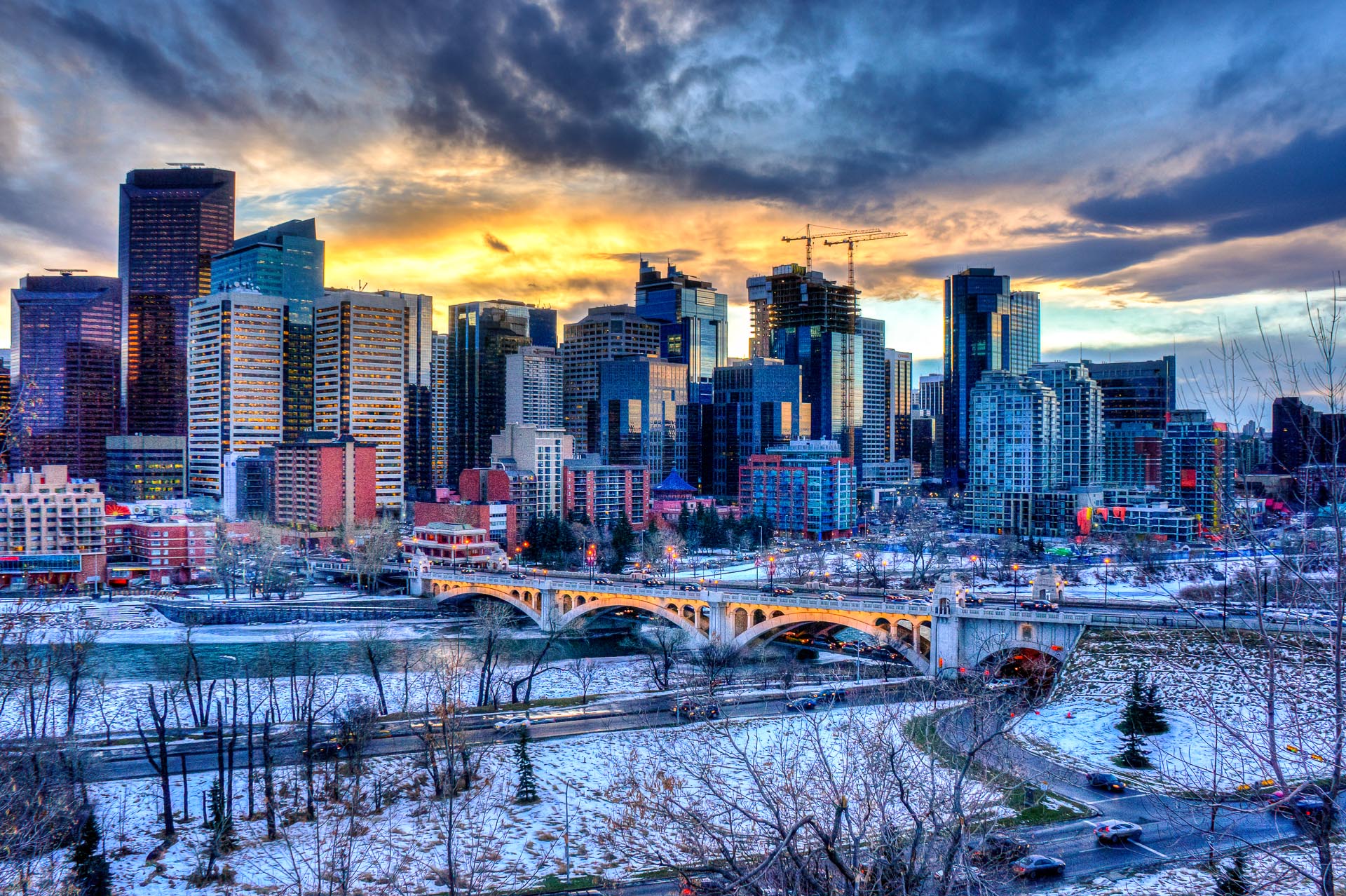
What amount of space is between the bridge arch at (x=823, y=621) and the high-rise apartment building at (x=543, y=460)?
5713 cm

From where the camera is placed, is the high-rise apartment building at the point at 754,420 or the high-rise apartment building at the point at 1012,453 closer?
the high-rise apartment building at the point at 1012,453

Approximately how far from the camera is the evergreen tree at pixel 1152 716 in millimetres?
36344

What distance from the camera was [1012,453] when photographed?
12269cm

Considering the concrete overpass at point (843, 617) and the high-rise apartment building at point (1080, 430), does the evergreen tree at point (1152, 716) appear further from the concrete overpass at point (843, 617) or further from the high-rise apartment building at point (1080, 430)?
the high-rise apartment building at point (1080, 430)

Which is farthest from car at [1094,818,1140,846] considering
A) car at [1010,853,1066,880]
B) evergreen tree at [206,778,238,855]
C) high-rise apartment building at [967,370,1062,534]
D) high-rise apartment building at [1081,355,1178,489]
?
high-rise apartment building at [1081,355,1178,489]

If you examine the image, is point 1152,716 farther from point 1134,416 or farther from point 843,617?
point 1134,416

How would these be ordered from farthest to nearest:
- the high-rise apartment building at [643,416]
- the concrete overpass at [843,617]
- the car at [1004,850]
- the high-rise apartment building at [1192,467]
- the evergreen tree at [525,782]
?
1. the high-rise apartment building at [643,416]
2. the high-rise apartment building at [1192,467]
3. the concrete overpass at [843,617]
4. the evergreen tree at [525,782]
5. the car at [1004,850]

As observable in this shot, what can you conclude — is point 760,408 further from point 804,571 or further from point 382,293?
point 804,571

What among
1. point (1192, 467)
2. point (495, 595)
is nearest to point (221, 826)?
point (495, 595)

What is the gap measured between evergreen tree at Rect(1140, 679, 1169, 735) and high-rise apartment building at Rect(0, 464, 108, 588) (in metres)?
78.1

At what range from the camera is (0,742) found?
1150 inches

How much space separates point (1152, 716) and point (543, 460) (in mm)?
84814

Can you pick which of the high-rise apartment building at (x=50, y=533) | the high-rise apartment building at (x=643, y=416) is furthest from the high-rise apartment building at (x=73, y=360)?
the high-rise apartment building at (x=50, y=533)

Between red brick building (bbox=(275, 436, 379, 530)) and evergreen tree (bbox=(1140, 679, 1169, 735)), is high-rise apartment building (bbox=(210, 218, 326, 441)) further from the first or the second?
evergreen tree (bbox=(1140, 679, 1169, 735))
